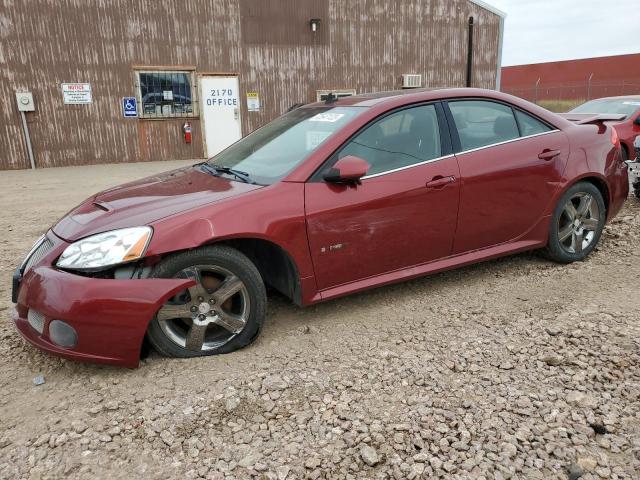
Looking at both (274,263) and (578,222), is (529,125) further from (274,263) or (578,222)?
(274,263)

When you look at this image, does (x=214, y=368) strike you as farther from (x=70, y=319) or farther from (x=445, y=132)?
(x=445, y=132)

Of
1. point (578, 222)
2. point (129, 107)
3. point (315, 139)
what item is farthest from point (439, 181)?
point (129, 107)

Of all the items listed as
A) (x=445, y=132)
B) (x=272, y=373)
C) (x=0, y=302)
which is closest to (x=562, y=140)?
(x=445, y=132)

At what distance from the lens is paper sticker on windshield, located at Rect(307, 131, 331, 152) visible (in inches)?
138

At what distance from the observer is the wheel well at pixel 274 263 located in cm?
326

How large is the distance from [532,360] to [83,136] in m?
13.8

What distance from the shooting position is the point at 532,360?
2.96m

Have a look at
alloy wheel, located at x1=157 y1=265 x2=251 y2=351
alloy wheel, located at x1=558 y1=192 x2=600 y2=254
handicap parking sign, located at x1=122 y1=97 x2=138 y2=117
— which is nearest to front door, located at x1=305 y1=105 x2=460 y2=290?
alloy wheel, located at x1=157 y1=265 x2=251 y2=351

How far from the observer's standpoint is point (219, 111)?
49.7ft

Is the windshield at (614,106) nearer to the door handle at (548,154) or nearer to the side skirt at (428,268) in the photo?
the door handle at (548,154)

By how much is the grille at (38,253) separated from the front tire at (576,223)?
12.3 ft

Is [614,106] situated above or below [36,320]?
above

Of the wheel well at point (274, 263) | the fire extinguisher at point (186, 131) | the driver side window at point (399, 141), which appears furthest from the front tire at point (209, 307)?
the fire extinguisher at point (186, 131)

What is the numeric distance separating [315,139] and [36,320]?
2.06 meters
